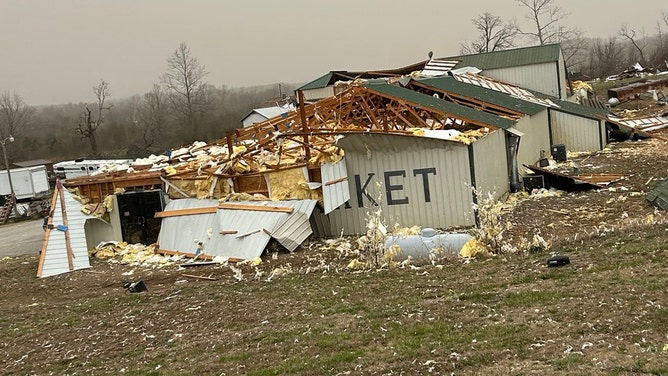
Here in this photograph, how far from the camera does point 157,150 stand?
7044 cm

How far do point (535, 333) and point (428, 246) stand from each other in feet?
20.7

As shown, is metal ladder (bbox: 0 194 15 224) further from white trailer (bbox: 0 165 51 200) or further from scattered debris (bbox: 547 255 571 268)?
scattered debris (bbox: 547 255 571 268)

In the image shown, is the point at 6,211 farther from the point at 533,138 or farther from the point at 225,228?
the point at 533,138

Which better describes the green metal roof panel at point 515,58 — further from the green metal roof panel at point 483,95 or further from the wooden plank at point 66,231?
the wooden plank at point 66,231

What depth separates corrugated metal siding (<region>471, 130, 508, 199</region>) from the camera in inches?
703

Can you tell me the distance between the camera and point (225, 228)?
17688 mm

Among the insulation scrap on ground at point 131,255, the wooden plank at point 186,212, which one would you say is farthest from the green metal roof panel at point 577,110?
the insulation scrap on ground at point 131,255

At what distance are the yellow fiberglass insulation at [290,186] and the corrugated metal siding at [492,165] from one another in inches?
190

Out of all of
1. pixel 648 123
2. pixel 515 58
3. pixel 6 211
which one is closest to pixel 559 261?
pixel 648 123

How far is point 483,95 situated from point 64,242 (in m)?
17.8

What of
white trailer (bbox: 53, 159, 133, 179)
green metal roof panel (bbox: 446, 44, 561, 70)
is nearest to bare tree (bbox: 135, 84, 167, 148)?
white trailer (bbox: 53, 159, 133, 179)

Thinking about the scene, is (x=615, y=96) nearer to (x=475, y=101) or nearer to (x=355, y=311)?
(x=475, y=101)

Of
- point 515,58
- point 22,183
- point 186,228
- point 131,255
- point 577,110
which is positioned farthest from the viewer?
point 22,183

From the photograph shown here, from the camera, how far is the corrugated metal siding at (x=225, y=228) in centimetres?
1677
